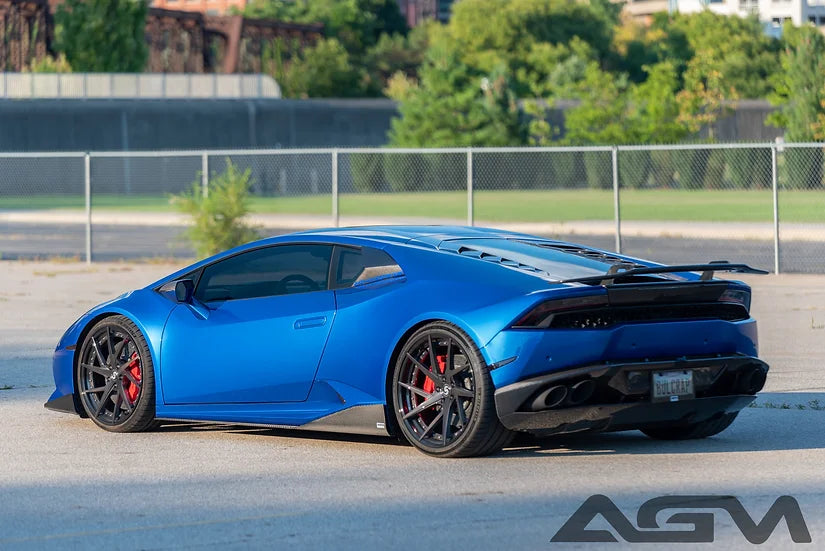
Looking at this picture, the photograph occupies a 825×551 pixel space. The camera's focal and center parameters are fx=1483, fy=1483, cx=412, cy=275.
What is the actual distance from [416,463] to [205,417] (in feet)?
4.87

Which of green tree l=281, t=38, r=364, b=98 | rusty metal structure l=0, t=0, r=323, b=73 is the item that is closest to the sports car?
rusty metal structure l=0, t=0, r=323, b=73

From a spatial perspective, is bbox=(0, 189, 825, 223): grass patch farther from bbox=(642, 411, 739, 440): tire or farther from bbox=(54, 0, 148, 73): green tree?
bbox=(642, 411, 739, 440): tire

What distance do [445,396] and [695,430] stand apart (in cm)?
166

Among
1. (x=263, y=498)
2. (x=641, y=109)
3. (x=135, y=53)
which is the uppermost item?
(x=135, y=53)

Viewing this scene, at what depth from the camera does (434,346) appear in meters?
7.62

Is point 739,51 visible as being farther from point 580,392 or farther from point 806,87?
point 580,392

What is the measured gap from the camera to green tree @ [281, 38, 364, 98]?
3873 inches

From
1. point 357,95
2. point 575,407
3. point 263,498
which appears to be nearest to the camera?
point 263,498

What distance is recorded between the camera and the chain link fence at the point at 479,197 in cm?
2658

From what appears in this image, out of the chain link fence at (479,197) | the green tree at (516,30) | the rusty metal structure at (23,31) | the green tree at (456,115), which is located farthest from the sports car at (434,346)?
the green tree at (516,30)

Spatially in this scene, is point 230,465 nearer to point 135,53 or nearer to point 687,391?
point 687,391

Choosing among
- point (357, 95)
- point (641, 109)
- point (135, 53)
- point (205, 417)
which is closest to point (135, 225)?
point (641, 109)

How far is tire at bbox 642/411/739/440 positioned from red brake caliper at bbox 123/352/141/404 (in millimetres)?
2972

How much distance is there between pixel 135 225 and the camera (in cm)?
3812
